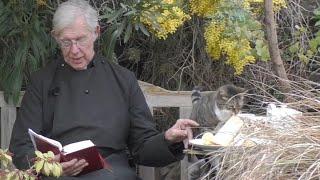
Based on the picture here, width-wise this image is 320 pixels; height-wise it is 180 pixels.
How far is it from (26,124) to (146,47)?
1.33 metres

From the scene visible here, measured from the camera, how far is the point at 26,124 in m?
3.26

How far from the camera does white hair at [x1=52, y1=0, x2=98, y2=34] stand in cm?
327

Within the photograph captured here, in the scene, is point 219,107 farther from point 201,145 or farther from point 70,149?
point 70,149

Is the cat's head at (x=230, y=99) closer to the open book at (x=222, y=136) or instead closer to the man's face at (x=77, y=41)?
the open book at (x=222, y=136)

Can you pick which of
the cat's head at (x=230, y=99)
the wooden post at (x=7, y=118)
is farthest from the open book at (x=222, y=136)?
the wooden post at (x=7, y=118)

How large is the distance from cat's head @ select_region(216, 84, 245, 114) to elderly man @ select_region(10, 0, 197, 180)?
270 millimetres

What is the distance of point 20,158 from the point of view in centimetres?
313

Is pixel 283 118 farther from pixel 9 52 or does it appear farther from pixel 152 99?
pixel 9 52

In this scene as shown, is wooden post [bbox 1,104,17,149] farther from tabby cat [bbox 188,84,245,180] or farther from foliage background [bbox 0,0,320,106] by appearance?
tabby cat [bbox 188,84,245,180]

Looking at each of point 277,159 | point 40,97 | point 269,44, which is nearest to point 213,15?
point 269,44

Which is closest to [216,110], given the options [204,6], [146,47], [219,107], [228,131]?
[219,107]

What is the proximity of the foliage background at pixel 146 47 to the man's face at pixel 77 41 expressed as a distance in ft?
0.69

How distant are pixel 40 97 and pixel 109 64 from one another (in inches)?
15.9

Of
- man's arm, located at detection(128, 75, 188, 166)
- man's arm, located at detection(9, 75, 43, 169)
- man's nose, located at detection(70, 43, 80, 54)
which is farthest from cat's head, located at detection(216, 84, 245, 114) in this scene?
Answer: man's arm, located at detection(9, 75, 43, 169)
